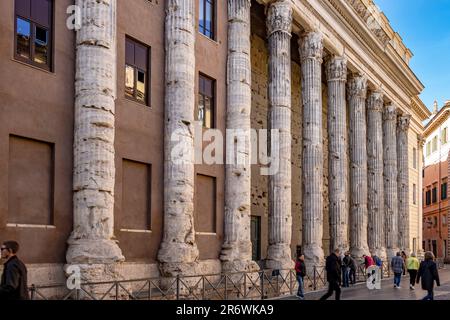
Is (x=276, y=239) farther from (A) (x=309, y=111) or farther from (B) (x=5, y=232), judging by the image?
(B) (x=5, y=232)

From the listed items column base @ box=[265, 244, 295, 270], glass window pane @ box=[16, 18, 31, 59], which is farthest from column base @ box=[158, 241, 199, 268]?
glass window pane @ box=[16, 18, 31, 59]

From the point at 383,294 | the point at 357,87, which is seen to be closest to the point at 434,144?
the point at 357,87

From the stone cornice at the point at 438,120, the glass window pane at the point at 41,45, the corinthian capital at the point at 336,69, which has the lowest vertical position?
the glass window pane at the point at 41,45

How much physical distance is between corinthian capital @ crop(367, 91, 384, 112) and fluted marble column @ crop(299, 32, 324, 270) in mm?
9682

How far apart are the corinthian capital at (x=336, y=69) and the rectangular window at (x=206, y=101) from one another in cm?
1028

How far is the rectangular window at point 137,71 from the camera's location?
17.1 metres

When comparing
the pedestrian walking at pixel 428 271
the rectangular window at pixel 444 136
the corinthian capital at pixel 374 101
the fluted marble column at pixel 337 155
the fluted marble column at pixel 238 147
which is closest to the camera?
the pedestrian walking at pixel 428 271

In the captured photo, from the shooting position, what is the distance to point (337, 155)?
95.1ft

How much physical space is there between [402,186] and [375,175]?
270 inches

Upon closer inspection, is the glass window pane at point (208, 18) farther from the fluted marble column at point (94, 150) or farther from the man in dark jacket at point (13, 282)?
the man in dark jacket at point (13, 282)

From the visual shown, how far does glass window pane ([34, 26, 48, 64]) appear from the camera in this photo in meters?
14.4

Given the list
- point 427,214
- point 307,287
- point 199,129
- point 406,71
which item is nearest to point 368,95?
point 406,71

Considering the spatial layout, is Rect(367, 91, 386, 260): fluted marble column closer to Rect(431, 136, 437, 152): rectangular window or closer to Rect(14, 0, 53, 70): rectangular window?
Rect(14, 0, 53, 70): rectangular window

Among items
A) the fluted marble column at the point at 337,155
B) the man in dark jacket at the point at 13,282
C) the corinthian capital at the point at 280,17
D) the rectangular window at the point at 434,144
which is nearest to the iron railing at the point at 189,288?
the man in dark jacket at the point at 13,282
